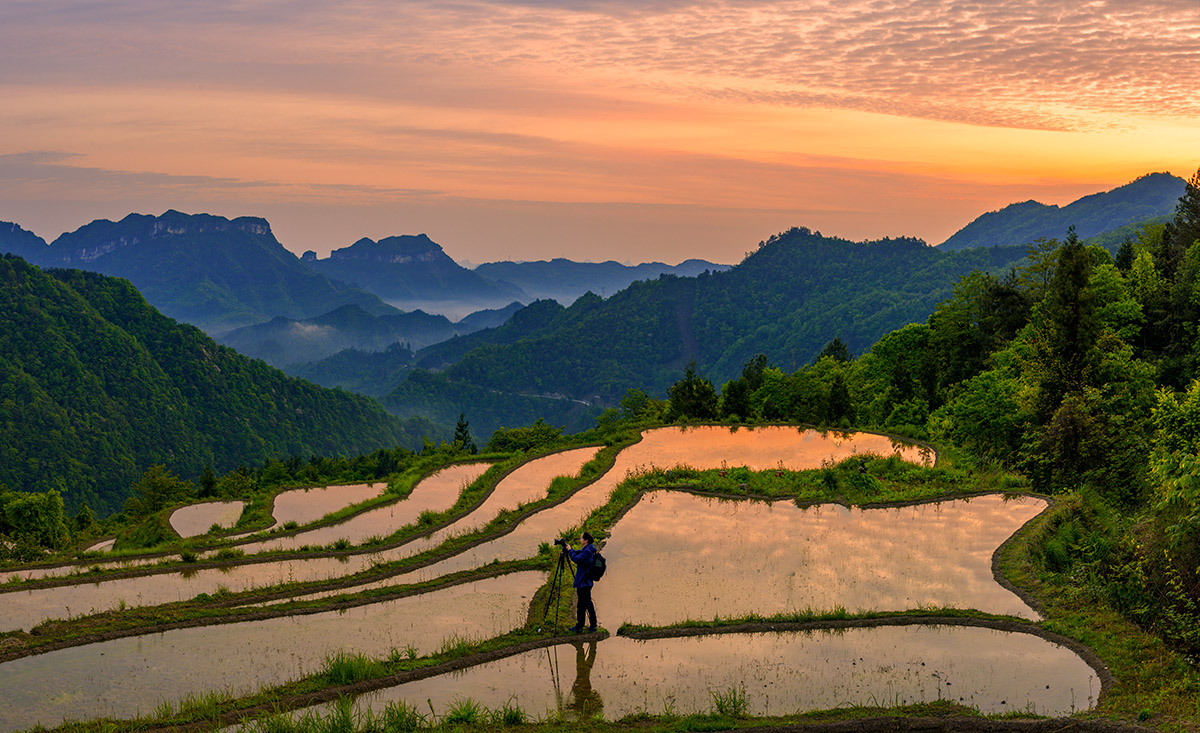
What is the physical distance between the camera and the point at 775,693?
13430 millimetres

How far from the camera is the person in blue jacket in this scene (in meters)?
15.3

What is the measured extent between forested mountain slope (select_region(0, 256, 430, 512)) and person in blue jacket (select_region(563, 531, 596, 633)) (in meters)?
97.4

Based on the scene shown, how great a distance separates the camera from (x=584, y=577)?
15.5 m

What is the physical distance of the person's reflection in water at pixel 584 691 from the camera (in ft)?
41.1

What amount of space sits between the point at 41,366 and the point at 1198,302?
136 m

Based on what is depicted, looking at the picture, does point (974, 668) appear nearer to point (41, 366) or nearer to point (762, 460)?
point (762, 460)

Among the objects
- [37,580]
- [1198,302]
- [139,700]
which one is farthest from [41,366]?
[1198,302]

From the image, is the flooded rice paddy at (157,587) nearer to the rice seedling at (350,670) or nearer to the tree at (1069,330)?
the rice seedling at (350,670)

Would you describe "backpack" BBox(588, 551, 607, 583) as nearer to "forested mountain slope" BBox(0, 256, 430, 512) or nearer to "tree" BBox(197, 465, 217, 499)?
"tree" BBox(197, 465, 217, 499)

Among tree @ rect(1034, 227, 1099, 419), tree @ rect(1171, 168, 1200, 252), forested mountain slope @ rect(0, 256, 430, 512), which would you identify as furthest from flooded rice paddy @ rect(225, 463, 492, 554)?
forested mountain slope @ rect(0, 256, 430, 512)

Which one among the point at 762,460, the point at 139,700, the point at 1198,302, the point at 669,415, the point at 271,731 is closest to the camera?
the point at 271,731

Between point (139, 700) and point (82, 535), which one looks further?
point (82, 535)

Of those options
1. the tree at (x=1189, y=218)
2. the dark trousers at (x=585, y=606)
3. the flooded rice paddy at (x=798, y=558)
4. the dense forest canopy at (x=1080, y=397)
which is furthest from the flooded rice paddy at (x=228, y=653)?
the tree at (x=1189, y=218)

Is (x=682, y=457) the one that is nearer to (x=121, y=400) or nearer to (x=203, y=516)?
(x=203, y=516)
